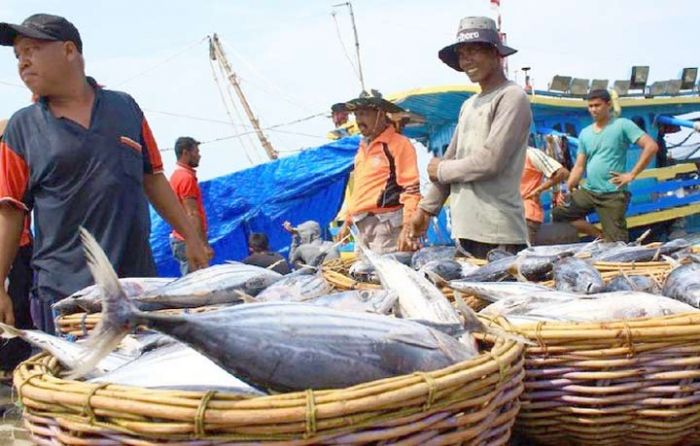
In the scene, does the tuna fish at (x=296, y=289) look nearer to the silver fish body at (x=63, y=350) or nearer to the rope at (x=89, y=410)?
the silver fish body at (x=63, y=350)

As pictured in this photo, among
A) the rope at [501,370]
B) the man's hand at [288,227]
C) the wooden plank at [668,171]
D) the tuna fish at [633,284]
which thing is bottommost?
the man's hand at [288,227]

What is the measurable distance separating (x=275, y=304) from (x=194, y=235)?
2106 millimetres

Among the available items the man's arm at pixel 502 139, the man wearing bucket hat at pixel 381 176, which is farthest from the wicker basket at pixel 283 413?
the man wearing bucket hat at pixel 381 176

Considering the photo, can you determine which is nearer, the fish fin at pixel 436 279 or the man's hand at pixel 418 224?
the fish fin at pixel 436 279

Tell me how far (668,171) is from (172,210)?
8559 millimetres

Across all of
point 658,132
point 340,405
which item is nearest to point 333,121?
point 658,132

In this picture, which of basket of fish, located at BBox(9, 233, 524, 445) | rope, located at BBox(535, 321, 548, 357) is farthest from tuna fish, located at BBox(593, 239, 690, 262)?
basket of fish, located at BBox(9, 233, 524, 445)

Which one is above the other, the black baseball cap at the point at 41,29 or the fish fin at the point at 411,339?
the black baseball cap at the point at 41,29

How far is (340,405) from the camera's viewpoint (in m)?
1.12

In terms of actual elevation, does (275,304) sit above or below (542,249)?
above

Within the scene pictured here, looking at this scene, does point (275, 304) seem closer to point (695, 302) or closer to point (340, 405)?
point (340, 405)

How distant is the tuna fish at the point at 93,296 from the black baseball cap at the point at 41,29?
40.0 inches

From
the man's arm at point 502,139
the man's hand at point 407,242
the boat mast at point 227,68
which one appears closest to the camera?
the man's arm at point 502,139

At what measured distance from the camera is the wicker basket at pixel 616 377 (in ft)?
4.94
